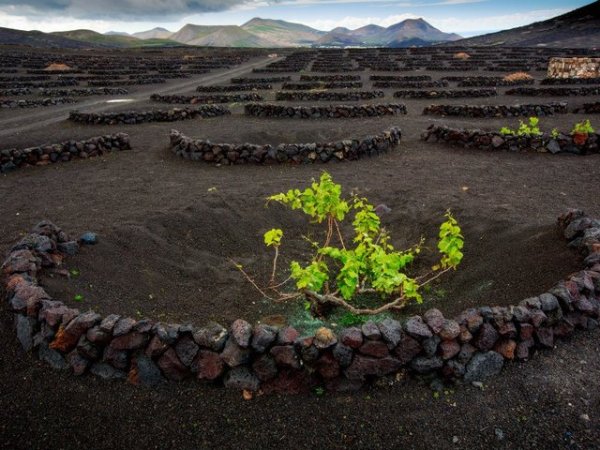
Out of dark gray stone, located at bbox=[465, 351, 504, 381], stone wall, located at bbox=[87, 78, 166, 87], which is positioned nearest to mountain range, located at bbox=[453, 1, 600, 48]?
stone wall, located at bbox=[87, 78, 166, 87]

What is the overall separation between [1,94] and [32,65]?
26.6m

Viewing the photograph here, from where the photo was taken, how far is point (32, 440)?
12.8 ft

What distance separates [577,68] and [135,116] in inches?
1150

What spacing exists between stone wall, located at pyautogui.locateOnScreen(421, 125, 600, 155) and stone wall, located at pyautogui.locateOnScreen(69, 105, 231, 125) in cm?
1111

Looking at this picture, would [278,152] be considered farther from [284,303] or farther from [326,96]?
[326,96]

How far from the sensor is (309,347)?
4152 mm

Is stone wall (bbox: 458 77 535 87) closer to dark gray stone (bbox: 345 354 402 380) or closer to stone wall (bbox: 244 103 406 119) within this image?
stone wall (bbox: 244 103 406 119)

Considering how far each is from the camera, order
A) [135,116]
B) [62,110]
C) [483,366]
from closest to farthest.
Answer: [483,366]
[135,116]
[62,110]

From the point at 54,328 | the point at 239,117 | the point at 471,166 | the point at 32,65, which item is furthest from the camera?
the point at 32,65

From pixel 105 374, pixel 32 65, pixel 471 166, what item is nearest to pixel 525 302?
pixel 105 374

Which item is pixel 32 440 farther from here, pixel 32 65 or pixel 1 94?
pixel 32 65

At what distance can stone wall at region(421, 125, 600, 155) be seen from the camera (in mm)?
12008

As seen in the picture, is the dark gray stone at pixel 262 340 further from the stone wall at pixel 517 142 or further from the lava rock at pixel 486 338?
the stone wall at pixel 517 142

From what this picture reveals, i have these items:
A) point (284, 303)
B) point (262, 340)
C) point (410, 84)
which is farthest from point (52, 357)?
point (410, 84)
